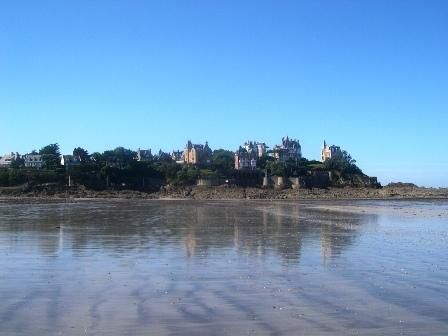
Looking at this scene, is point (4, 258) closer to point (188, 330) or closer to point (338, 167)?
point (188, 330)

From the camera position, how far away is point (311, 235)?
22.0m

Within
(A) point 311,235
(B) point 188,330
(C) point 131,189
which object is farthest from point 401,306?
(C) point 131,189

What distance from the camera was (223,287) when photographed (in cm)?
1068

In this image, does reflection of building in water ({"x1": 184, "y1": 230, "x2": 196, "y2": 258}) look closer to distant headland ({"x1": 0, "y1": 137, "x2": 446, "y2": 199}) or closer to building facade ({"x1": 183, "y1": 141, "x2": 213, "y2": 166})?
distant headland ({"x1": 0, "y1": 137, "x2": 446, "y2": 199})

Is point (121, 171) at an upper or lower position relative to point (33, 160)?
lower

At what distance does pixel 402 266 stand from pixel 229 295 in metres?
5.86

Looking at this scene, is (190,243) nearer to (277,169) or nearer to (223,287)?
(223,287)

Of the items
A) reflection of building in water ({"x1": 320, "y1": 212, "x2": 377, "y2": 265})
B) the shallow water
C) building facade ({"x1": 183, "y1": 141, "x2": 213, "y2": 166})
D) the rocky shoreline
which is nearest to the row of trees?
the rocky shoreline

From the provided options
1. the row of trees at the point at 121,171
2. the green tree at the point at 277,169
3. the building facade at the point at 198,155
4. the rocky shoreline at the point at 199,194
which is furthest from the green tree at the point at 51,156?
the green tree at the point at 277,169

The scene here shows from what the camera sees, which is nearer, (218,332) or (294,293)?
(218,332)

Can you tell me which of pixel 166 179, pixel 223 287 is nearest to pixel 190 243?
pixel 223 287

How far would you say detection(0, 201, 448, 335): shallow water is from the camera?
25.9ft

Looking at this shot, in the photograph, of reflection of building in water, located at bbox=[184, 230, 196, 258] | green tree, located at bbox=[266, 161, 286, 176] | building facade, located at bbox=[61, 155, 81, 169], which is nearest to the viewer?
reflection of building in water, located at bbox=[184, 230, 196, 258]

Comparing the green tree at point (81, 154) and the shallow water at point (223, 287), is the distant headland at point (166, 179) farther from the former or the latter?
the shallow water at point (223, 287)
